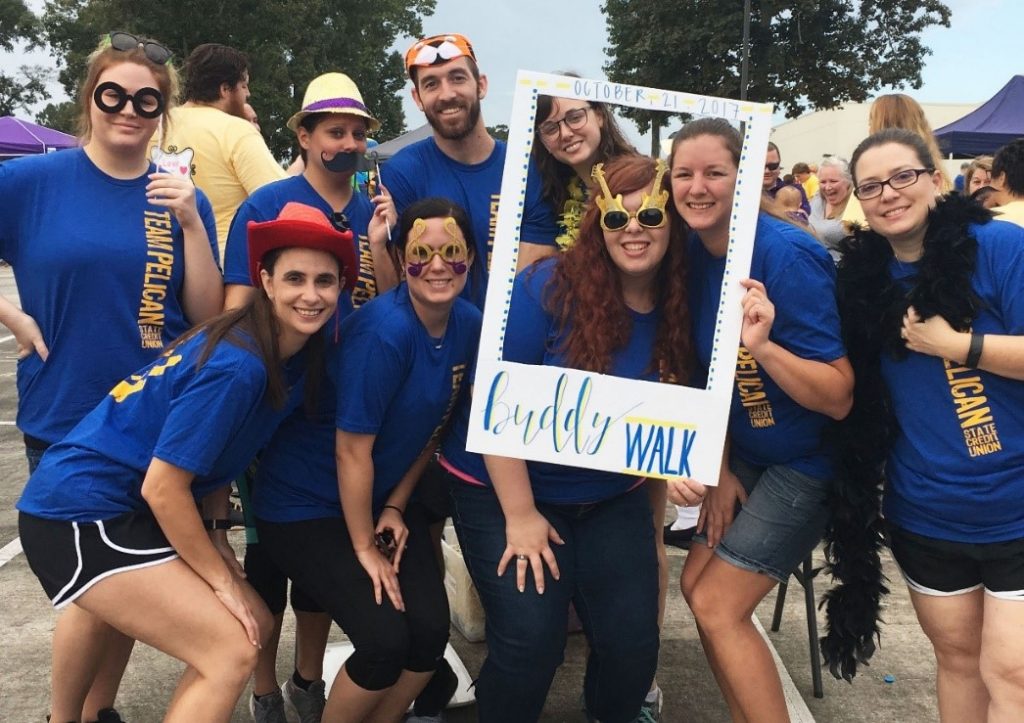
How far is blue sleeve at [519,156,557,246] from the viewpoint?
2.80 metres

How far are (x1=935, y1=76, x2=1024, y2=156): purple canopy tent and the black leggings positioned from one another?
11.5 meters

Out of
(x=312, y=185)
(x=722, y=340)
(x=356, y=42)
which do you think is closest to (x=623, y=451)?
(x=722, y=340)

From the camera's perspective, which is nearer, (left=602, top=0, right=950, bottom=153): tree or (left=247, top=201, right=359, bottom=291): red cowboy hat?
(left=247, top=201, right=359, bottom=291): red cowboy hat

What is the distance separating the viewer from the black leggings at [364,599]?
224 centimetres

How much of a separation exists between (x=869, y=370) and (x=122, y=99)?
6.82ft

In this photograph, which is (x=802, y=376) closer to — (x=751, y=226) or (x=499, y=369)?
(x=751, y=226)

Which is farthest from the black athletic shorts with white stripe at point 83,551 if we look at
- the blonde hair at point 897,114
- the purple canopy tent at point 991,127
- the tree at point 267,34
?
the tree at point 267,34

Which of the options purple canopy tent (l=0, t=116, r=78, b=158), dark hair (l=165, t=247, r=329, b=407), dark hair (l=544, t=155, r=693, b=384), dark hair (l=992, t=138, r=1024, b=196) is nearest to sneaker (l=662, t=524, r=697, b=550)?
dark hair (l=544, t=155, r=693, b=384)

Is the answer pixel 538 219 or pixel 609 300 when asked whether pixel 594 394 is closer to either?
pixel 609 300

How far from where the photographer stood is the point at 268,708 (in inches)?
104

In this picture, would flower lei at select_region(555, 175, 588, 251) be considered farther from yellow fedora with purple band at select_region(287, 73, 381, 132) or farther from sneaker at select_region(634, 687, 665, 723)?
sneaker at select_region(634, 687, 665, 723)

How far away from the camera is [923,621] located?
2.19 meters

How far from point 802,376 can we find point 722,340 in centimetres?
21

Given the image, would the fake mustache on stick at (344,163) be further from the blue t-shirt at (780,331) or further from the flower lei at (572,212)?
the blue t-shirt at (780,331)
